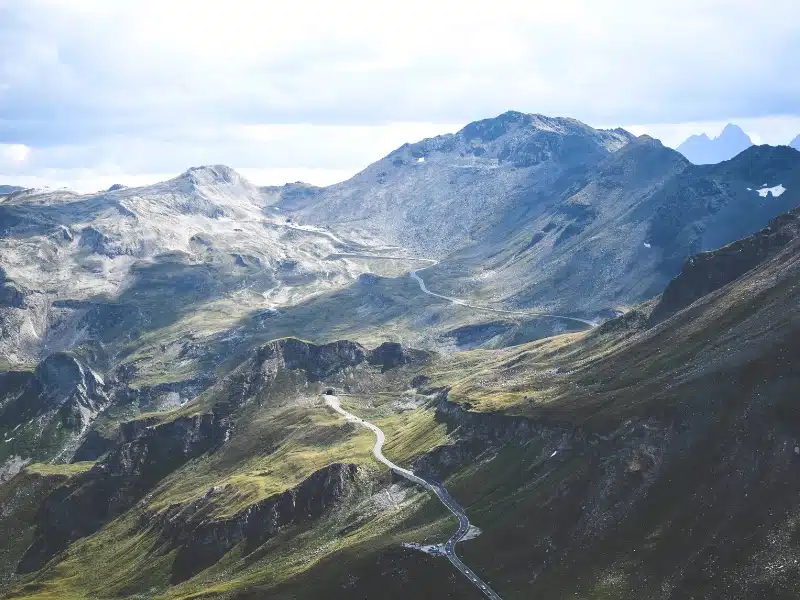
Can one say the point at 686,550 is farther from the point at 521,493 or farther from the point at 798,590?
the point at 521,493

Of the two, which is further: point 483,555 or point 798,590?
point 483,555

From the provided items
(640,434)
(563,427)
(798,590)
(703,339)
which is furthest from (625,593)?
(703,339)

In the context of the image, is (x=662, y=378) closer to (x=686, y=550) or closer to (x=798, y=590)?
Result: (x=686, y=550)

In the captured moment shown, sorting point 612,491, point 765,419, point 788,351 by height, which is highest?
point 788,351

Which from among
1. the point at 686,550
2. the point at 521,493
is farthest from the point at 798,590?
the point at 521,493

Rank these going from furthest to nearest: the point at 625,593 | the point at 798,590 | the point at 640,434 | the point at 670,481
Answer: the point at 640,434, the point at 670,481, the point at 625,593, the point at 798,590

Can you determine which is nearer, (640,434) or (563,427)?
(640,434)

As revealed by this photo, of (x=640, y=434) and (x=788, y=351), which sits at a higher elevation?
(x=788, y=351)

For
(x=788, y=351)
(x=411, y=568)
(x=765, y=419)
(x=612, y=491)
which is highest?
(x=788, y=351)

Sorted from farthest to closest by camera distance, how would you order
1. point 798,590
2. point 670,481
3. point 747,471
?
1. point 670,481
2. point 747,471
3. point 798,590

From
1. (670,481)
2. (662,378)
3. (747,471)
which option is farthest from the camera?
(662,378)
